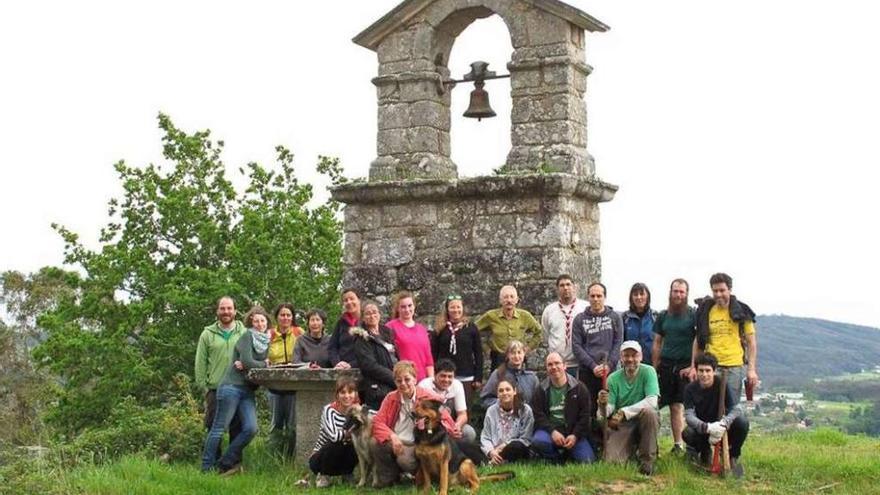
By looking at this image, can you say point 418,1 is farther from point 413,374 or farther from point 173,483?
point 173,483

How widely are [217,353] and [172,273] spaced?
12.6 metres

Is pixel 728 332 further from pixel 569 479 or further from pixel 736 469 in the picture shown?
pixel 569 479

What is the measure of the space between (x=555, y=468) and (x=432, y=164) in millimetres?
3367

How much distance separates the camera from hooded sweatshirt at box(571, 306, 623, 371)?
9.84 metres

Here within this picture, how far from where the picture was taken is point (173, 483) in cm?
910

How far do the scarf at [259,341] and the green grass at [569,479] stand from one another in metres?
0.96

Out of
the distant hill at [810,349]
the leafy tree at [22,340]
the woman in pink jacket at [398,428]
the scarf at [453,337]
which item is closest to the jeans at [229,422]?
the woman in pink jacket at [398,428]

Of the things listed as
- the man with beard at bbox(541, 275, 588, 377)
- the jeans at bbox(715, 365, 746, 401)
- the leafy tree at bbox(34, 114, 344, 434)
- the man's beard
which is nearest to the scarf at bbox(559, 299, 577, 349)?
the man with beard at bbox(541, 275, 588, 377)

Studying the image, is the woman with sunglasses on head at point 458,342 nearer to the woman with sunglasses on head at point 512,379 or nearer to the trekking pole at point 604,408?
the woman with sunglasses on head at point 512,379

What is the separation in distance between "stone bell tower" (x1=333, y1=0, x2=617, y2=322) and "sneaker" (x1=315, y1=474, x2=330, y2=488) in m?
2.31

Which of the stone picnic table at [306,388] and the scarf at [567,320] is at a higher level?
the scarf at [567,320]

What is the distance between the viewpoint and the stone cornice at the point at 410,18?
35.7ft

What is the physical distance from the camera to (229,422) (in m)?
9.88

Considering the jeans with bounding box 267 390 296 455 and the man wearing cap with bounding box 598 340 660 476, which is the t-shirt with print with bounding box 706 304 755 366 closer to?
the man wearing cap with bounding box 598 340 660 476
